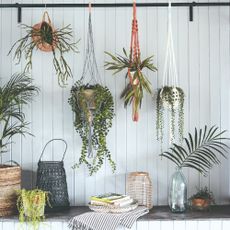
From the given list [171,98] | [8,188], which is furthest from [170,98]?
[8,188]

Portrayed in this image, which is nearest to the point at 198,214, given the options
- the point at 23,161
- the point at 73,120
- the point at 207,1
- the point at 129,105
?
the point at 129,105

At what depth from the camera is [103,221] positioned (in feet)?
8.91

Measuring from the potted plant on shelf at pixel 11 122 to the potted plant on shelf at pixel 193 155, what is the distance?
109 centimetres

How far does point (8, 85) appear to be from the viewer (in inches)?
123

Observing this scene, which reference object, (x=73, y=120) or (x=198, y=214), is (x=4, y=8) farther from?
(x=198, y=214)

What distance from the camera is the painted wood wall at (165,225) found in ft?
9.00

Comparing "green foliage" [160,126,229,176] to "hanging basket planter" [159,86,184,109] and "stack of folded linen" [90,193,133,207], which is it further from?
"stack of folded linen" [90,193,133,207]

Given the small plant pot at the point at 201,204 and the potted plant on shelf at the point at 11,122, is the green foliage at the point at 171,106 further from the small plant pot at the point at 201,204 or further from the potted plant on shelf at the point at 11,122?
the potted plant on shelf at the point at 11,122

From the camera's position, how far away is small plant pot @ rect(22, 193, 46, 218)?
277 centimetres

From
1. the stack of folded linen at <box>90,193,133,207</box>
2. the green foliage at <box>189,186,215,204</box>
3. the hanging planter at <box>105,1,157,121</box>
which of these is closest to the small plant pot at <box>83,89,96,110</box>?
the hanging planter at <box>105,1,157,121</box>

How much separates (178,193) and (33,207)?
1.02 m

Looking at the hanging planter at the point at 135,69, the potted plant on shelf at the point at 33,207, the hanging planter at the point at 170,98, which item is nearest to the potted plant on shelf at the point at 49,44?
the hanging planter at the point at 135,69

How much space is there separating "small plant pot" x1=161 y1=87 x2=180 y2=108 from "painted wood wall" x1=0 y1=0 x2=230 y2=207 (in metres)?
0.20

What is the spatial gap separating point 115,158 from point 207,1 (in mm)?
1411
